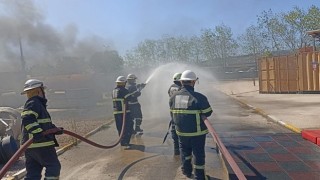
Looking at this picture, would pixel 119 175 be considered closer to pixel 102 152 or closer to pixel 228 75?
pixel 102 152

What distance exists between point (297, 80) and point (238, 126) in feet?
32.8

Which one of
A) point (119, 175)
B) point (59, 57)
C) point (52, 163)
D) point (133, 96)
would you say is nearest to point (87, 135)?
point (133, 96)

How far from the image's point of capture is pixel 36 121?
438 cm

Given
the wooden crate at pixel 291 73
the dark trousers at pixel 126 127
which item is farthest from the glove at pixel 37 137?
the wooden crate at pixel 291 73

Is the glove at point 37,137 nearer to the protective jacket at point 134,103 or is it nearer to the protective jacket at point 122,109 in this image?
the protective jacket at point 122,109

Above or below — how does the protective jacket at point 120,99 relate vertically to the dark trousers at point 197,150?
above

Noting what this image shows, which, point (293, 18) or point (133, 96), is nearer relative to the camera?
point (133, 96)

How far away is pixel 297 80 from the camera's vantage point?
18609 mm

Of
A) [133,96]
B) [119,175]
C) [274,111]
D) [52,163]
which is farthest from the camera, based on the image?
[274,111]

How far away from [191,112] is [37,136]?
83.4 inches

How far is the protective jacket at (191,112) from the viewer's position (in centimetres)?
500

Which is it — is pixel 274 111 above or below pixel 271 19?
below

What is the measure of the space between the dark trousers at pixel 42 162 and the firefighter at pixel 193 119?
6.04 ft

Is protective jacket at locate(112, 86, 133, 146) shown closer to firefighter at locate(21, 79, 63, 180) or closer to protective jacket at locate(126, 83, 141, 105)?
protective jacket at locate(126, 83, 141, 105)
